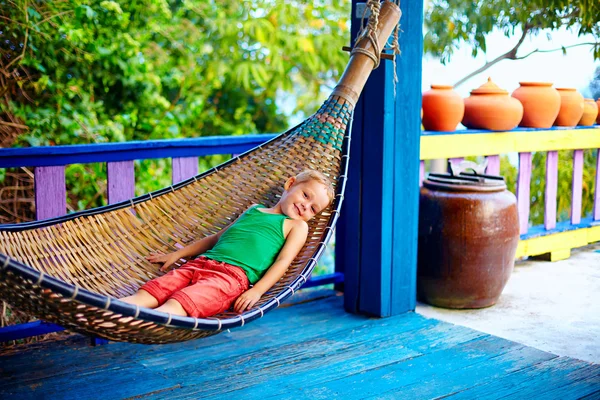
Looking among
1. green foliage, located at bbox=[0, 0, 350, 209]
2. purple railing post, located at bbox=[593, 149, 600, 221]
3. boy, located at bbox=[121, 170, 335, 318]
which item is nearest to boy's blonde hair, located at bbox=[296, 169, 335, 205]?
boy, located at bbox=[121, 170, 335, 318]

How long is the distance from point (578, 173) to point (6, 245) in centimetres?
236

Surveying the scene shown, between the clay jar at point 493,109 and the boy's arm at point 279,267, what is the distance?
1454 mm

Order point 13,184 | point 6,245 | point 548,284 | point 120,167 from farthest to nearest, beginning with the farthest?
point 13,184 → point 548,284 → point 120,167 → point 6,245

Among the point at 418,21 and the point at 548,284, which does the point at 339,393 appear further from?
the point at 418,21

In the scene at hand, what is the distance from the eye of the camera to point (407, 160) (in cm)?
309

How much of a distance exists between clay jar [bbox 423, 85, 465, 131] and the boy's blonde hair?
44.1 inches

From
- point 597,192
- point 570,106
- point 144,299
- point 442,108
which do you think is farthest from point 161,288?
point 570,106

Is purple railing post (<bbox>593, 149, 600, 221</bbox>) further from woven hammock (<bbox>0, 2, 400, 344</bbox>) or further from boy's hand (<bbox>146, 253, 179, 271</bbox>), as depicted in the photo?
boy's hand (<bbox>146, 253, 179, 271</bbox>)

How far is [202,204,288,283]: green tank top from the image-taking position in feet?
7.62

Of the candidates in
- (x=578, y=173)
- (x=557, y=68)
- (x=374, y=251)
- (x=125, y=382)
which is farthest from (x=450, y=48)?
(x=125, y=382)

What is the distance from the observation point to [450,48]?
3.62 metres

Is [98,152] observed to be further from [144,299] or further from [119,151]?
[144,299]

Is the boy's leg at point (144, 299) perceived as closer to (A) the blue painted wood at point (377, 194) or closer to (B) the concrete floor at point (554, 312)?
(A) the blue painted wood at point (377, 194)

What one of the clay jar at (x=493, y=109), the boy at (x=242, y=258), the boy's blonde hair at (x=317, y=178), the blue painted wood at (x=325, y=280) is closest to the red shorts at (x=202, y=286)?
the boy at (x=242, y=258)
